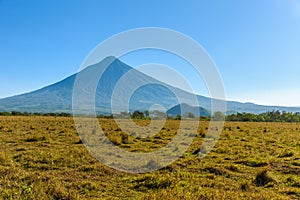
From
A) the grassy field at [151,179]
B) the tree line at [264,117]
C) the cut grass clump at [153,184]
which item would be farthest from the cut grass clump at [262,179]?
the tree line at [264,117]

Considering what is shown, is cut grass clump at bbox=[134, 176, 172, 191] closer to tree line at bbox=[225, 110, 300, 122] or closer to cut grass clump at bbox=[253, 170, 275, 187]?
cut grass clump at bbox=[253, 170, 275, 187]

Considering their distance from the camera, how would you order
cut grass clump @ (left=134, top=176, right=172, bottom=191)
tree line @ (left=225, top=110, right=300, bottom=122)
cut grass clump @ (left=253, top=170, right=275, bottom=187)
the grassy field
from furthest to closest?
1. tree line @ (left=225, top=110, right=300, bottom=122)
2. cut grass clump @ (left=253, top=170, right=275, bottom=187)
3. cut grass clump @ (left=134, top=176, right=172, bottom=191)
4. the grassy field

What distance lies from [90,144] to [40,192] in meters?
9.34

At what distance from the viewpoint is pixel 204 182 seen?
8391 millimetres

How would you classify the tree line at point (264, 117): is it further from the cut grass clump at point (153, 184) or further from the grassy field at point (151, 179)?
the cut grass clump at point (153, 184)

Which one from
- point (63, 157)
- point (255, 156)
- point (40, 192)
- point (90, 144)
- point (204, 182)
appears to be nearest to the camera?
point (40, 192)

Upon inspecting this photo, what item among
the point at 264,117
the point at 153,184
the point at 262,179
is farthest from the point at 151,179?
the point at 264,117

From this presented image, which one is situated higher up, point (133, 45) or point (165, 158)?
point (133, 45)

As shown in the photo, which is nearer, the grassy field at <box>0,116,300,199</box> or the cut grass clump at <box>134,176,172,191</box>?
the grassy field at <box>0,116,300,199</box>

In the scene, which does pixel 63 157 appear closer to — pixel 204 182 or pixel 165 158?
pixel 165 158

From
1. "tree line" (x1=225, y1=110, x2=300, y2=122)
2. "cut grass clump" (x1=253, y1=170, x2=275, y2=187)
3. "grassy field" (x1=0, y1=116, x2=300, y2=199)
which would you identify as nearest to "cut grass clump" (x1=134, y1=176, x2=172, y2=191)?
"grassy field" (x1=0, y1=116, x2=300, y2=199)

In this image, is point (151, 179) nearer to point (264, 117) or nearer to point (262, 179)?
point (262, 179)

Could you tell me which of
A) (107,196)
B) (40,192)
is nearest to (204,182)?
(107,196)

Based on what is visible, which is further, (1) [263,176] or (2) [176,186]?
(1) [263,176]
